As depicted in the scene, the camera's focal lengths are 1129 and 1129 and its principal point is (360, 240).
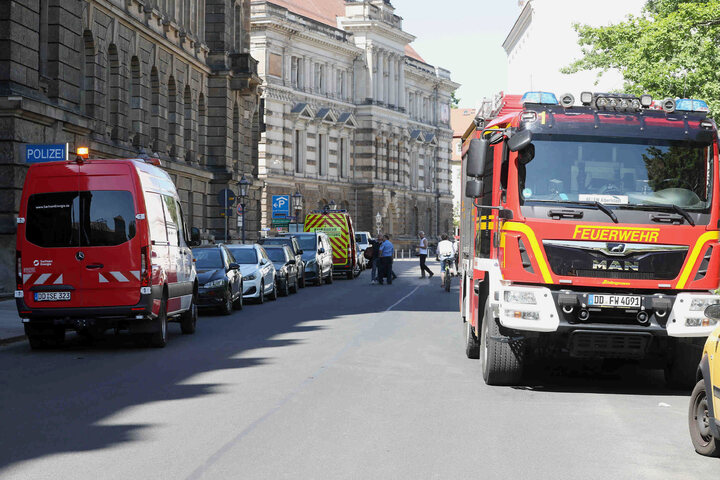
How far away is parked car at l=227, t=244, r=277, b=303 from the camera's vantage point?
1089 inches

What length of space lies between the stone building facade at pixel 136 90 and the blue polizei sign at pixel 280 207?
730 centimetres

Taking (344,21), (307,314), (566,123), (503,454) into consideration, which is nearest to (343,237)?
(307,314)

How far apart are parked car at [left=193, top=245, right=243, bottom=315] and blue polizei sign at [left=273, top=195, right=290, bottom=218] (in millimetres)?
37524

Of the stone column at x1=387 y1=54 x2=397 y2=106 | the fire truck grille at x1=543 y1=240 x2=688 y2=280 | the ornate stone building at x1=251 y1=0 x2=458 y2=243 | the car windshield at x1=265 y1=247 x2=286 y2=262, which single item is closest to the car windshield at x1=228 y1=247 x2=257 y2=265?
the car windshield at x1=265 y1=247 x2=286 y2=262

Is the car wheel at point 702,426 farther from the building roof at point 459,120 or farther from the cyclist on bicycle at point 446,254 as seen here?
the building roof at point 459,120

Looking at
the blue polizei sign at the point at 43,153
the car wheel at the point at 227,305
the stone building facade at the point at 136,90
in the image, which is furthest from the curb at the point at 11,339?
the stone building facade at the point at 136,90

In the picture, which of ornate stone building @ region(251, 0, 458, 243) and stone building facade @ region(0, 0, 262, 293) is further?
ornate stone building @ region(251, 0, 458, 243)

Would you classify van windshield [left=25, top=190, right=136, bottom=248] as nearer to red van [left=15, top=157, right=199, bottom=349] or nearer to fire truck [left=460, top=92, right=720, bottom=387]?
red van [left=15, top=157, right=199, bottom=349]

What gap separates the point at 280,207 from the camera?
64062 millimetres

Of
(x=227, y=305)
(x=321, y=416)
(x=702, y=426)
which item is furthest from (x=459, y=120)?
(x=702, y=426)

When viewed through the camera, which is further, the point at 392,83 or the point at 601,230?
the point at 392,83

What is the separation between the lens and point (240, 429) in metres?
9.01

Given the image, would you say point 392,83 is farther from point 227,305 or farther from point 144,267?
point 144,267

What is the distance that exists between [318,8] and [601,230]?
8613 centimetres
